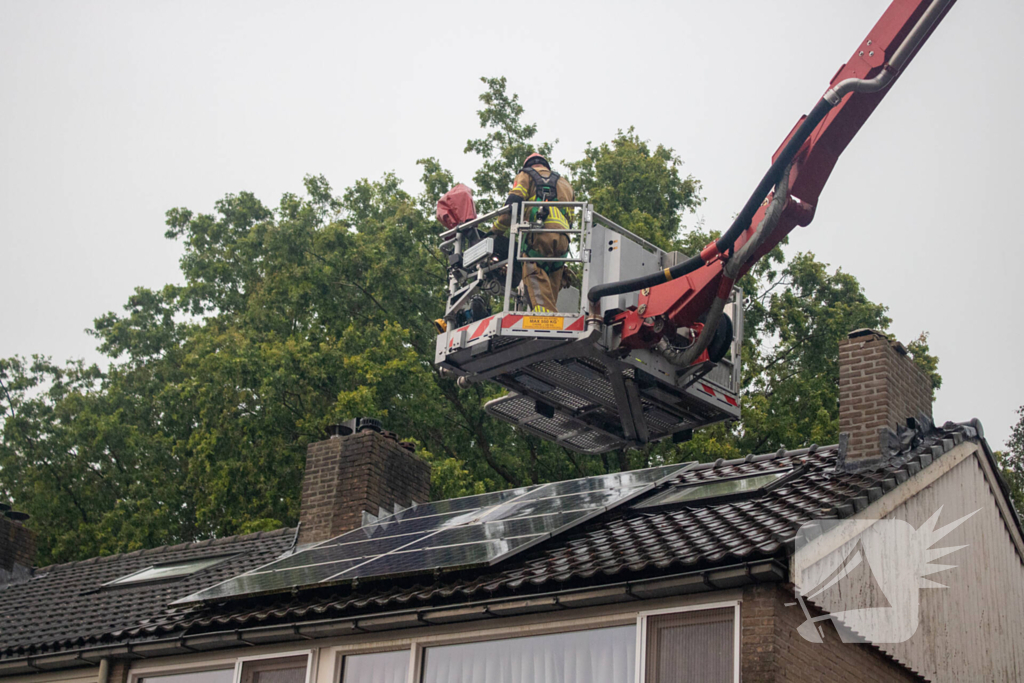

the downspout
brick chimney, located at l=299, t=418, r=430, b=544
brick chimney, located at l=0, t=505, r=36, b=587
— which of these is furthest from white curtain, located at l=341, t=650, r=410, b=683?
brick chimney, located at l=0, t=505, r=36, b=587

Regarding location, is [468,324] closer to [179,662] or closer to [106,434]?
[179,662]

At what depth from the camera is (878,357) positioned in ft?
43.2

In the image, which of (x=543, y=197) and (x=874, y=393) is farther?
(x=543, y=197)

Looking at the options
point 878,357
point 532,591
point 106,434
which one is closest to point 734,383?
point 878,357

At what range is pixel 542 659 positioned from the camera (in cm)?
1072

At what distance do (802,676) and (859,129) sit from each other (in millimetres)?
5426

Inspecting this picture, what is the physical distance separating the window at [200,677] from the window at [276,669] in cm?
22

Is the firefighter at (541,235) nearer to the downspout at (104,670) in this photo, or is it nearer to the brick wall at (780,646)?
the brick wall at (780,646)

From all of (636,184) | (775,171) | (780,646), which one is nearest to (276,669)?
(780,646)

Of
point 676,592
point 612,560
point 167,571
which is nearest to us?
point 676,592

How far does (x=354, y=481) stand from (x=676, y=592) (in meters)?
7.08

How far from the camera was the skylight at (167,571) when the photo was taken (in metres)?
16.4

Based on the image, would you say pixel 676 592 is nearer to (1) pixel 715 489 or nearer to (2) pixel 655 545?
(2) pixel 655 545

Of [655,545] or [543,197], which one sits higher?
[543,197]
